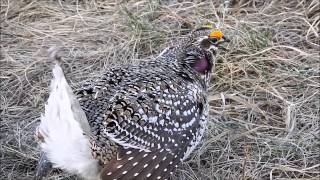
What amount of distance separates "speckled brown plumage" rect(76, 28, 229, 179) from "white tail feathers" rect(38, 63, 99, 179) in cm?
8

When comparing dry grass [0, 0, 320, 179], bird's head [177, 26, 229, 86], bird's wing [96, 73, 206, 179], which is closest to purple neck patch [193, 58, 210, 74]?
bird's head [177, 26, 229, 86]

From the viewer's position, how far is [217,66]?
5211mm

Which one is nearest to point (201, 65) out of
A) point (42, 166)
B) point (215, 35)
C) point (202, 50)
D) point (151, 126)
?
point (202, 50)

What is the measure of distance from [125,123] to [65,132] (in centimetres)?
41

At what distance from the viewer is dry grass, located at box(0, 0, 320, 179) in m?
4.49

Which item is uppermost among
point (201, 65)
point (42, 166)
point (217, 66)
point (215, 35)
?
point (215, 35)

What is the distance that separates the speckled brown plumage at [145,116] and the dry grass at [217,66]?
0.46m

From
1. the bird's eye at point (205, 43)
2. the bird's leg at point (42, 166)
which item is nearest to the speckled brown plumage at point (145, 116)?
the bird's eye at point (205, 43)

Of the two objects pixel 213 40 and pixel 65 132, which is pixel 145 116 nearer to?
pixel 65 132

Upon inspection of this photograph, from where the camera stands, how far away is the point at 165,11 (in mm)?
5723

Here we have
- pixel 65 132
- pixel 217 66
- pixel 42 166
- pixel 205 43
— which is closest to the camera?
pixel 65 132

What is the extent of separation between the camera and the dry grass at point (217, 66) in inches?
177

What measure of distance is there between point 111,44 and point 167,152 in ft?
6.35

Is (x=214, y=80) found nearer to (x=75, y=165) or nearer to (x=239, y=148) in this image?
(x=239, y=148)
